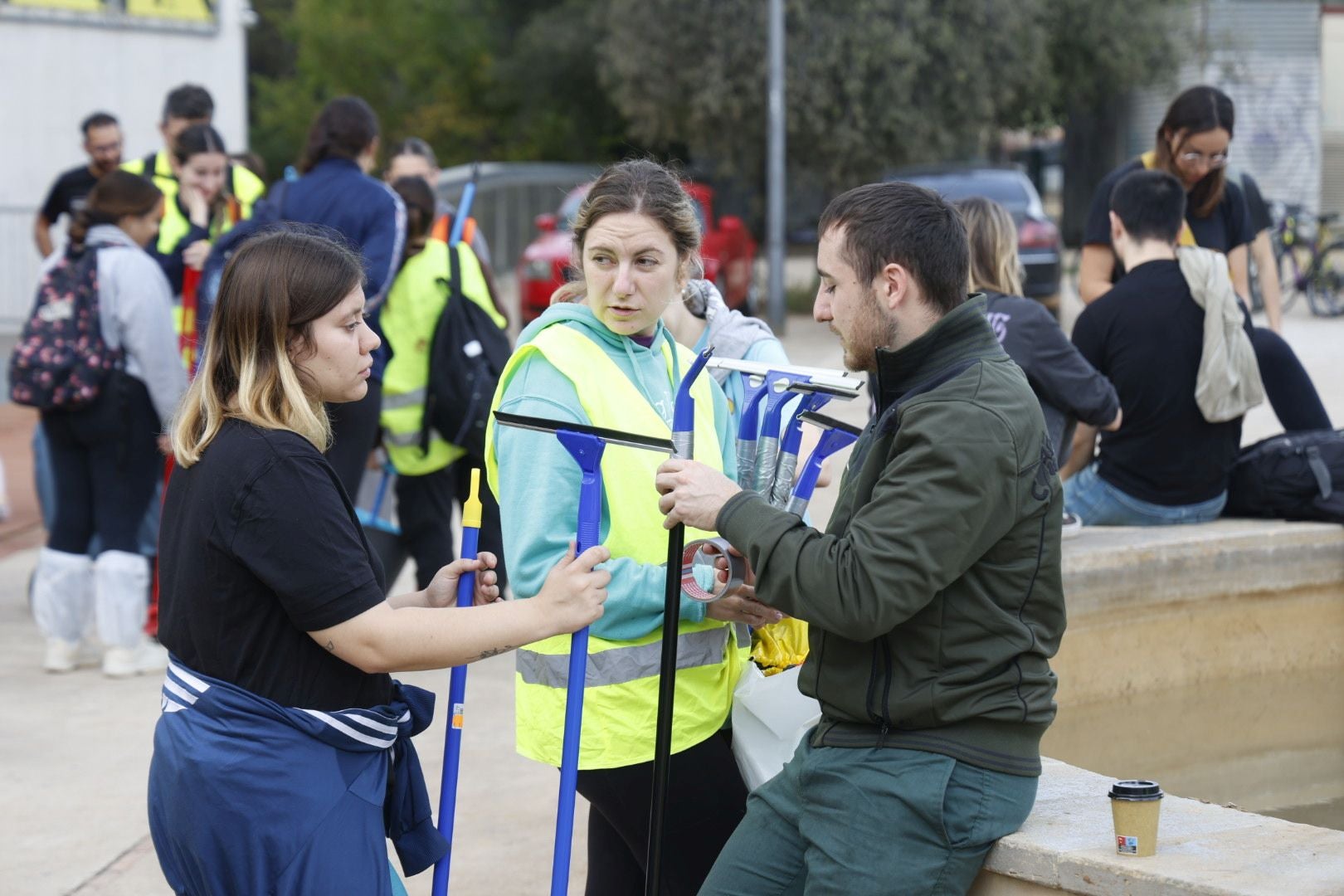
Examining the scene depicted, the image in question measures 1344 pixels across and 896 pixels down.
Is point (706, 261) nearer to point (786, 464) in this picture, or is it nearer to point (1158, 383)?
point (1158, 383)

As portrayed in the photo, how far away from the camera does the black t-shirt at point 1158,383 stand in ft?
17.5

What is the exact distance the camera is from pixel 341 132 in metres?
6.22

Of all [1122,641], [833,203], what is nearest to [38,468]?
[1122,641]

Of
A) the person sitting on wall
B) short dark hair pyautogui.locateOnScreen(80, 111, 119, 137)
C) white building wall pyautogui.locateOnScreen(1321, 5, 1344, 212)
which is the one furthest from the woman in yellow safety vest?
white building wall pyautogui.locateOnScreen(1321, 5, 1344, 212)

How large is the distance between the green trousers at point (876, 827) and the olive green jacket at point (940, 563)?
→ 4cm

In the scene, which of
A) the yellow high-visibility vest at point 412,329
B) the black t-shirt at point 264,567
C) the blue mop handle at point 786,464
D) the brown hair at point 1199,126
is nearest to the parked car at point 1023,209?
the brown hair at point 1199,126

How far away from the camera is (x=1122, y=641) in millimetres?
5043

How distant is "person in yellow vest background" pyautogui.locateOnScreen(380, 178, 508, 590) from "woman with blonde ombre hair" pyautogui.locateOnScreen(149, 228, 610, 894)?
3321 millimetres

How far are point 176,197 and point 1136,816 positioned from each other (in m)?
5.62

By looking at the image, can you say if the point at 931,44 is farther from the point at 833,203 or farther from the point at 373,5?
the point at 833,203

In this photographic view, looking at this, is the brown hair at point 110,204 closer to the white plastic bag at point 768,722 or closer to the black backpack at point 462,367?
the black backpack at point 462,367

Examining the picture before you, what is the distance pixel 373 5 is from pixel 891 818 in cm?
3661

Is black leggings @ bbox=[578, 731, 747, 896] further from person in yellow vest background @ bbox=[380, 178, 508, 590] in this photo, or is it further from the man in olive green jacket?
person in yellow vest background @ bbox=[380, 178, 508, 590]

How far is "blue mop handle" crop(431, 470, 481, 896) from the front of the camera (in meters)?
2.97
